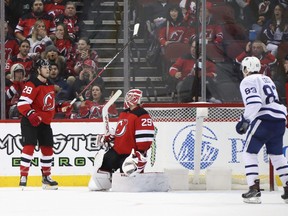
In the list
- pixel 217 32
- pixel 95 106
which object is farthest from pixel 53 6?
pixel 217 32

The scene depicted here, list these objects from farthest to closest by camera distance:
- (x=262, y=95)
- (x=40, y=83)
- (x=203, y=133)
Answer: (x=203, y=133) < (x=40, y=83) < (x=262, y=95)

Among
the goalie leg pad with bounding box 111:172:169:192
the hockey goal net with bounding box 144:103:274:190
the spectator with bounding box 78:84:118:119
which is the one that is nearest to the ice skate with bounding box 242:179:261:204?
the goalie leg pad with bounding box 111:172:169:192

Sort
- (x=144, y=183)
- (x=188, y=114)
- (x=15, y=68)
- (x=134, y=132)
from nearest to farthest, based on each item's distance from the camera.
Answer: (x=144, y=183) < (x=134, y=132) < (x=188, y=114) < (x=15, y=68)

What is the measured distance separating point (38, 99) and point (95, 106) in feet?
4.77

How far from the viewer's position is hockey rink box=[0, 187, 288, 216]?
27.1 ft

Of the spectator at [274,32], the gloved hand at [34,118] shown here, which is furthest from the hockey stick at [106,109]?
the spectator at [274,32]

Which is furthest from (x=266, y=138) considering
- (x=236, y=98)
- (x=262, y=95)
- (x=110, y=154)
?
(x=236, y=98)

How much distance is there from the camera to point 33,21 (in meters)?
13.3

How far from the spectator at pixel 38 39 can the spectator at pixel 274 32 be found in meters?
2.61

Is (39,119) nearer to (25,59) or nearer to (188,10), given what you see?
(25,59)

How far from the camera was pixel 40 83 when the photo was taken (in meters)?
11.7

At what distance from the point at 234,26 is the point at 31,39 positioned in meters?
2.45

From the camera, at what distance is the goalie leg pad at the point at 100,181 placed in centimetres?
1158

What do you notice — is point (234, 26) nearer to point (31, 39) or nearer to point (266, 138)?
point (31, 39)
